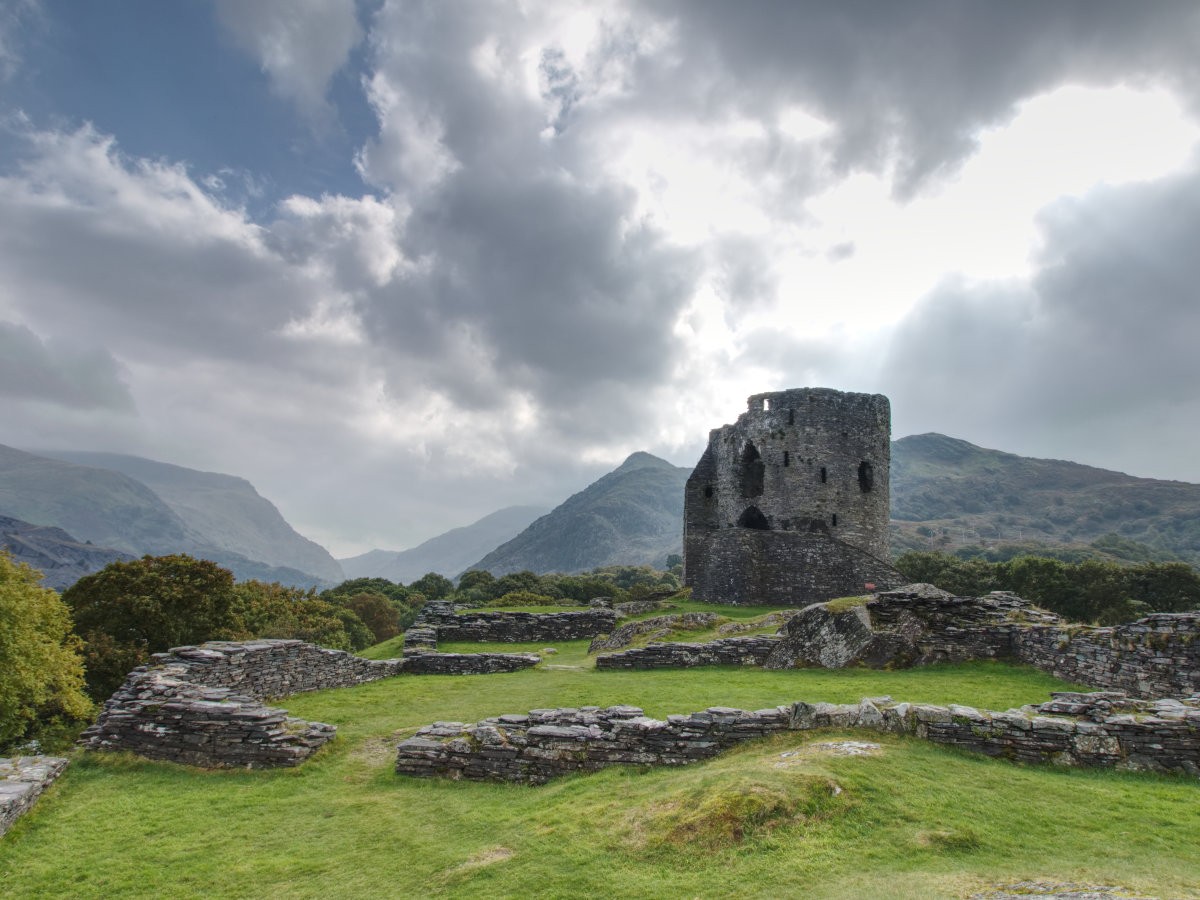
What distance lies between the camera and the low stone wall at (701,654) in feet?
64.7

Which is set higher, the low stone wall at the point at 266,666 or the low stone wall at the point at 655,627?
the low stone wall at the point at 655,627

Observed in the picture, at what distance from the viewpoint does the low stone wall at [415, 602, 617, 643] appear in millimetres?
28094

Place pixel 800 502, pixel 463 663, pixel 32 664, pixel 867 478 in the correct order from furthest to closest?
pixel 867 478
pixel 800 502
pixel 463 663
pixel 32 664

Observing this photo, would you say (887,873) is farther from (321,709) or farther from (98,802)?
(321,709)

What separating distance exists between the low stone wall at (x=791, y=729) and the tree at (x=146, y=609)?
19.0 meters

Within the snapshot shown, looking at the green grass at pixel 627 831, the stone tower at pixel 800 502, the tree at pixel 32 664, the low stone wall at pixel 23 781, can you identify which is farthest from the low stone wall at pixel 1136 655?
the tree at pixel 32 664

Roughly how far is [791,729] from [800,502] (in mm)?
24610

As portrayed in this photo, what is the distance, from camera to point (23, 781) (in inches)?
413

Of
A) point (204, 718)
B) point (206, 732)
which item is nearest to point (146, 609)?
point (204, 718)

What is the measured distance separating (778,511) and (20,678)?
3030 cm

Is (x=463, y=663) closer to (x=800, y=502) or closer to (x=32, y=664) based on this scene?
(x=32, y=664)

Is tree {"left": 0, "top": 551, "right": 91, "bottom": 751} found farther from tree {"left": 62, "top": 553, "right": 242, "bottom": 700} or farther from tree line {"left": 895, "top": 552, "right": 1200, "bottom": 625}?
tree line {"left": 895, "top": 552, "right": 1200, "bottom": 625}

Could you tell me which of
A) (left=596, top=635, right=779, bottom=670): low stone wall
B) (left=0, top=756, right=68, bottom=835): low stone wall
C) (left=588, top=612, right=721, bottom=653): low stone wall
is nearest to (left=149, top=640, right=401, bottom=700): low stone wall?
(left=0, top=756, right=68, bottom=835): low stone wall

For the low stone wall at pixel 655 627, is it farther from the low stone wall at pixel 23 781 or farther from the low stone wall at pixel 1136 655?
the low stone wall at pixel 23 781
